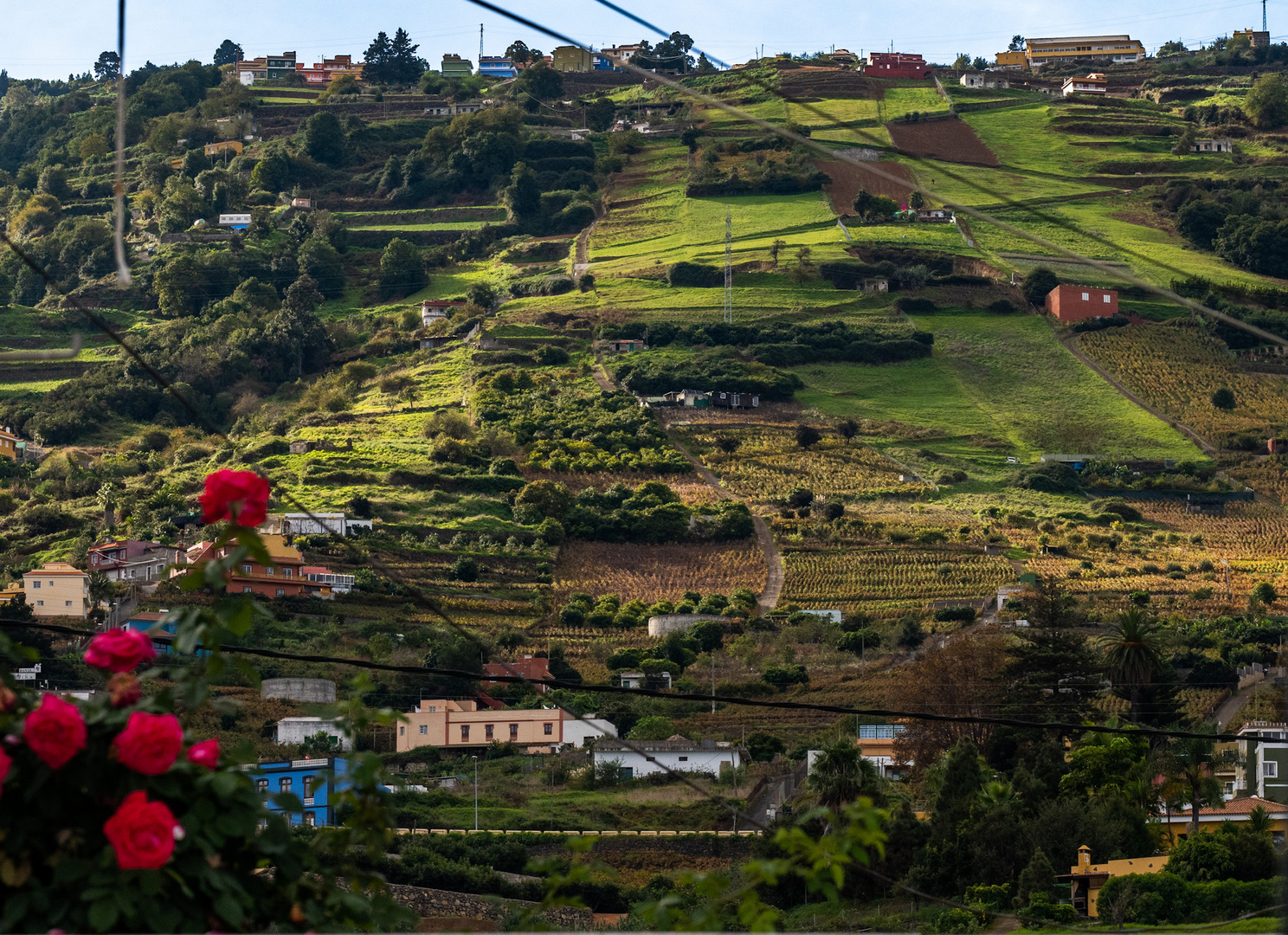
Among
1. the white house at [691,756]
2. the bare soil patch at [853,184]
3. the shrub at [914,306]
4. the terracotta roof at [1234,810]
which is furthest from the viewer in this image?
the bare soil patch at [853,184]

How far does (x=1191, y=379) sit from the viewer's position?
62.0 metres

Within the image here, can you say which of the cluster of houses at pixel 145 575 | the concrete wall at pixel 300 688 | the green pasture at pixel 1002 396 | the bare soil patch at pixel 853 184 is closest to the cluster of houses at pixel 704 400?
the green pasture at pixel 1002 396

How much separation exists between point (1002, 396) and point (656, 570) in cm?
2231

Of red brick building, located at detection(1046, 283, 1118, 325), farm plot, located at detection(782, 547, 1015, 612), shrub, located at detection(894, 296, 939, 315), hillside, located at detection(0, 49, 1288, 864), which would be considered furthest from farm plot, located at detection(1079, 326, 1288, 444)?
farm plot, located at detection(782, 547, 1015, 612)

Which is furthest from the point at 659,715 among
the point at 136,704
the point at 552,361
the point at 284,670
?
the point at 552,361

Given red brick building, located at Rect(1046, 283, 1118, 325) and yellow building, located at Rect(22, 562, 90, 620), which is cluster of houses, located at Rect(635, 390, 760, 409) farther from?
yellow building, located at Rect(22, 562, 90, 620)

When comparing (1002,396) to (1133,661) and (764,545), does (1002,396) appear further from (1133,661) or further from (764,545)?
(1133,661)

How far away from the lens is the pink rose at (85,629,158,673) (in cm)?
327

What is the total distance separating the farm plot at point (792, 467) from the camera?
5088 centimetres

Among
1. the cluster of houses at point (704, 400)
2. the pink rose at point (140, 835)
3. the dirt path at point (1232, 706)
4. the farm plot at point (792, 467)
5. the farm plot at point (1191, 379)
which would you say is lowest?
the dirt path at point (1232, 706)

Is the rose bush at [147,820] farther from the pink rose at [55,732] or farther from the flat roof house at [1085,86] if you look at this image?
the flat roof house at [1085,86]

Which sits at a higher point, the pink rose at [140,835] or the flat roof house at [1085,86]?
the flat roof house at [1085,86]

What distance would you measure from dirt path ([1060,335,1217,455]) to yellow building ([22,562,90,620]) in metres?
40.2

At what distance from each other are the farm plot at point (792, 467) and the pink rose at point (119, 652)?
46.8 m
